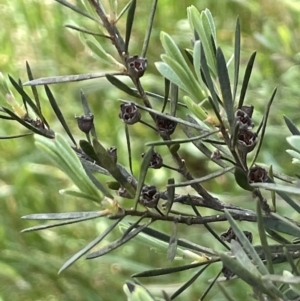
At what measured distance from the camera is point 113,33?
0.19 m

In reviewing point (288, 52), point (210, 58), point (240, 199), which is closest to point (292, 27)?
point (288, 52)

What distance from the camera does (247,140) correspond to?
16 centimetres

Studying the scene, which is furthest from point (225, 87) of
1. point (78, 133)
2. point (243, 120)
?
point (78, 133)

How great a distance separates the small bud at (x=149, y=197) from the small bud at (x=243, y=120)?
0.12ft

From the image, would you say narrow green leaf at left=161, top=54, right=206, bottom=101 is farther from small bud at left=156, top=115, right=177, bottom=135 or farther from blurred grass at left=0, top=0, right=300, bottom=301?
blurred grass at left=0, top=0, right=300, bottom=301

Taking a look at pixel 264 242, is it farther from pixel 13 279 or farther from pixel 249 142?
pixel 13 279

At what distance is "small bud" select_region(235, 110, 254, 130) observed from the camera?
160 millimetres

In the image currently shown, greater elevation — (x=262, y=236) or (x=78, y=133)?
(x=262, y=236)

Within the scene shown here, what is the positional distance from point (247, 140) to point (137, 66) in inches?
1.9

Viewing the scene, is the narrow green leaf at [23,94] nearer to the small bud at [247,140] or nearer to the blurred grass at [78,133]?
the small bud at [247,140]

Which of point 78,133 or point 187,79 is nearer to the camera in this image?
point 187,79

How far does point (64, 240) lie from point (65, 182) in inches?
3.1

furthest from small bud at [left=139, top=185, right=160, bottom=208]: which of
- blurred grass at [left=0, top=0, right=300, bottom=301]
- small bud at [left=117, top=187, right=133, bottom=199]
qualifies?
blurred grass at [left=0, top=0, right=300, bottom=301]

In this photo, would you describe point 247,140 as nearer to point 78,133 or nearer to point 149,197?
point 149,197
